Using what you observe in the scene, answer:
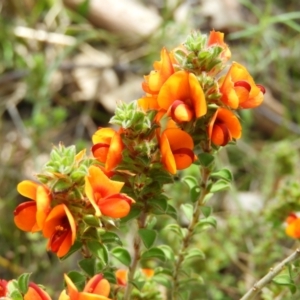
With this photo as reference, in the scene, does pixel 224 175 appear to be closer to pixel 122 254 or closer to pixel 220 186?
pixel 220 186

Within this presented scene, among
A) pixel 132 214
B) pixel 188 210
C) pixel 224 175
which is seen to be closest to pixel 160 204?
pixel 132 214

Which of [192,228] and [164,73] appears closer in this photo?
[164,73]

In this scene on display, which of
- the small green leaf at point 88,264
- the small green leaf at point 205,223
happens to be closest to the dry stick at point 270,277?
the small green leaf at point 205,223

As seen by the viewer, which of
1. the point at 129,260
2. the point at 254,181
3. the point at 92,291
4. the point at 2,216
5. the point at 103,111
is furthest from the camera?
the point at 103,111

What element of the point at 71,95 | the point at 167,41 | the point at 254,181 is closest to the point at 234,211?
the point at 254,181

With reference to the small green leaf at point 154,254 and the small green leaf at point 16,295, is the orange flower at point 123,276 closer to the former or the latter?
the small green leaf at point 154,254

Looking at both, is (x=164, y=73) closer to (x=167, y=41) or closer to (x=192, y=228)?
(x=192, y=228)
